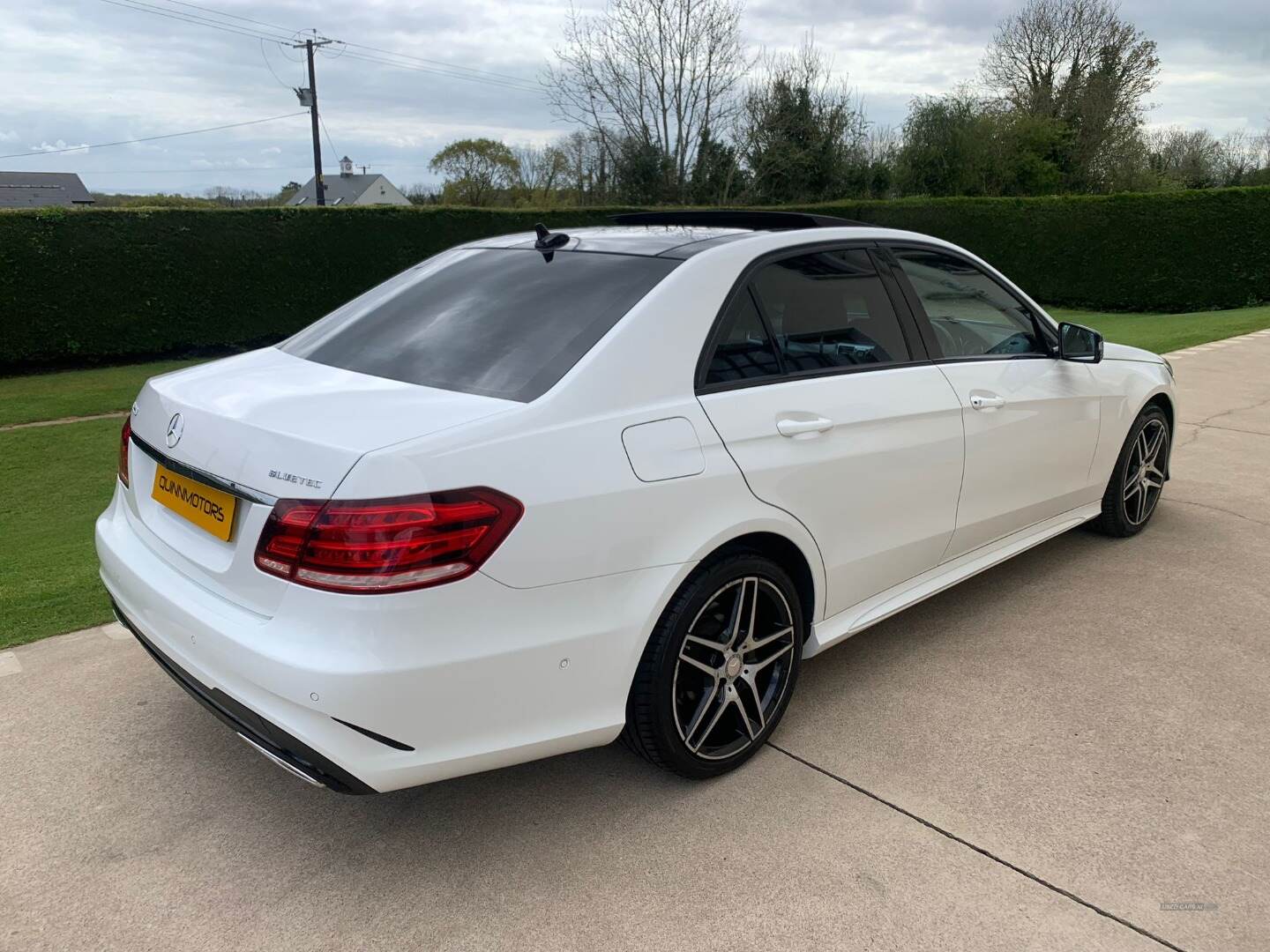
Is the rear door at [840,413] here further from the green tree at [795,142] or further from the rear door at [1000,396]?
the green tree at [795,142]

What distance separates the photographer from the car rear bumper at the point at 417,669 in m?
2.03

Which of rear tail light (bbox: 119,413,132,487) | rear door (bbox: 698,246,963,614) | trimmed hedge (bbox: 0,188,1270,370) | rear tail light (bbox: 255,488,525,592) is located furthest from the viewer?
trimmed hedge (bbox: 0,188,1270,370)

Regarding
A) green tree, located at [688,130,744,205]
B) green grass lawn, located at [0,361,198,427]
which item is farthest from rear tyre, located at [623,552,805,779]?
green tree, located at [688,130,744,205]

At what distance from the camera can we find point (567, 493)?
2.21 metres

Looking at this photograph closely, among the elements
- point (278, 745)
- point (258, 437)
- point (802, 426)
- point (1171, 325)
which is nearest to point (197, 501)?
point (258, 437)

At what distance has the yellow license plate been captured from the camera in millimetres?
2281

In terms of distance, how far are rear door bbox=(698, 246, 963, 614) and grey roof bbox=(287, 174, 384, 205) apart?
220 ft

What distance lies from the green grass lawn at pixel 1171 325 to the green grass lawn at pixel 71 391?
12.7m

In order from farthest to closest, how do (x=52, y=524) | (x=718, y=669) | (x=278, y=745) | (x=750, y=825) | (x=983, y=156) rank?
1. (x=983, y=156)
2. (x=52, y=524)
3. (x=718, y=669)
4. (x=750, y=825)
5. (x=278, y=745)

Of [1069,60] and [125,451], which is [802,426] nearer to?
[125,451]

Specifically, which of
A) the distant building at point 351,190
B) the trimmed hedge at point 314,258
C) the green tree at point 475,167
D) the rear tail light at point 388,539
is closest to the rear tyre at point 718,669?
the rear tail light at point 388,539

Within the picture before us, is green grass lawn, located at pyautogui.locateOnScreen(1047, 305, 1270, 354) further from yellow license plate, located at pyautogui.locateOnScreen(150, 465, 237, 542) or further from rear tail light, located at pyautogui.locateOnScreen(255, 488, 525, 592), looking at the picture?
yellow license plate, located at pyautogui.locateOnScreen(150, 465, 237, 542)

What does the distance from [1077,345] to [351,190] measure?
71049mm

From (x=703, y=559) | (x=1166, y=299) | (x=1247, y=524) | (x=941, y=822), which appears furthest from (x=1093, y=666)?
(x=1166, y=299)
